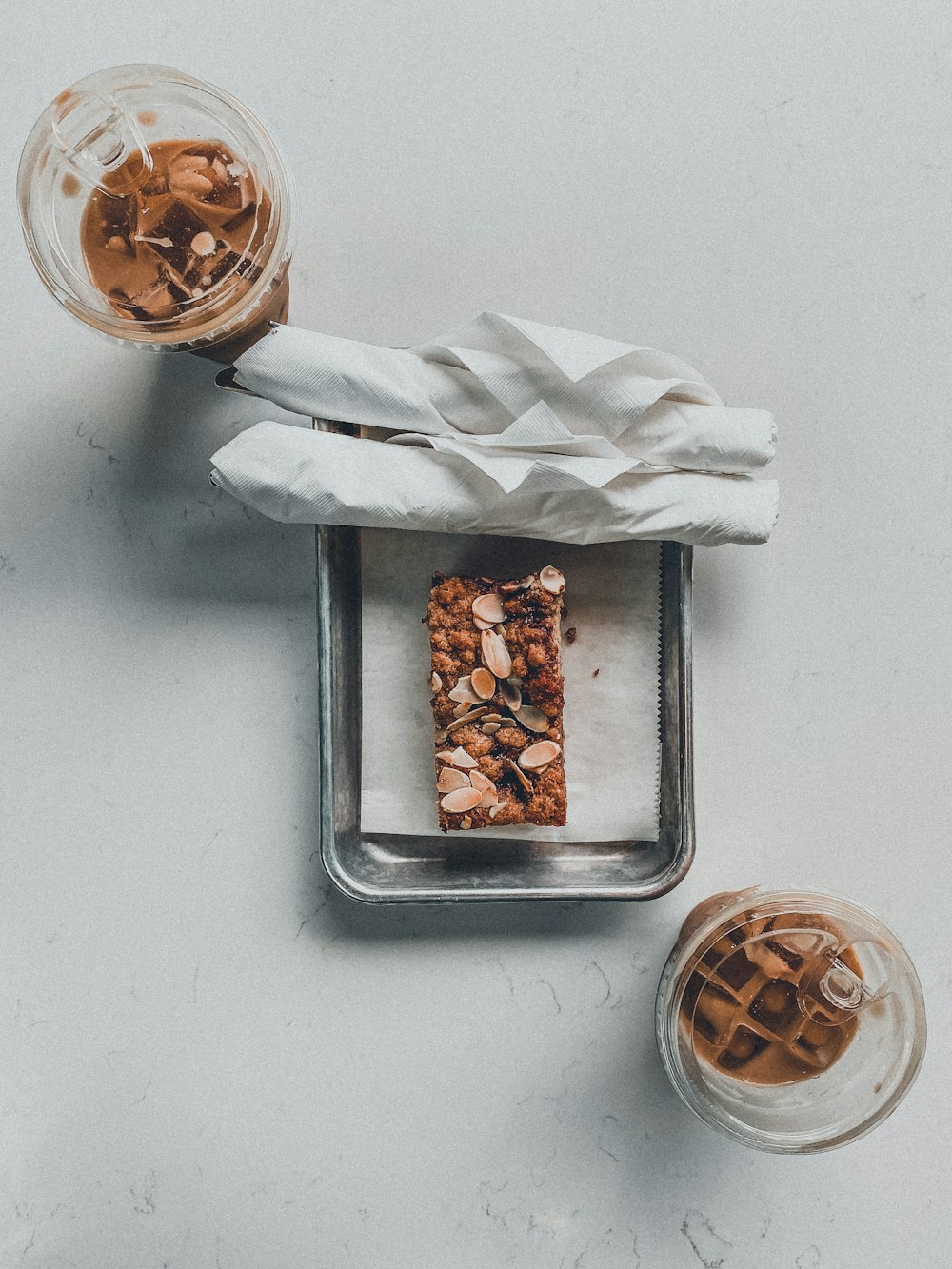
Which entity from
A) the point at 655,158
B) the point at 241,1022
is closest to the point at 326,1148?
the point at 241,1022

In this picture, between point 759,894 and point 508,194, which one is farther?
point 508,194

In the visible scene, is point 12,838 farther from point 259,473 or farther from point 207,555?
point 259,473

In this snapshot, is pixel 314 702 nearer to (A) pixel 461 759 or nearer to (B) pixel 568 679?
(A) pixel 461 759

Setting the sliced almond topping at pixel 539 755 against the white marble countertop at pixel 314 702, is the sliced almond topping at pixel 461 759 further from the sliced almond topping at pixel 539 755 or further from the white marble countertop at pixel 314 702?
the white marble countertop at pixel 314 702

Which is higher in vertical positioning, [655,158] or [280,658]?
[655,158]

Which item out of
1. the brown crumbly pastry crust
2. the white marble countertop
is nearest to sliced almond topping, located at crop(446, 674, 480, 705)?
the brown crumbly pastry crust
